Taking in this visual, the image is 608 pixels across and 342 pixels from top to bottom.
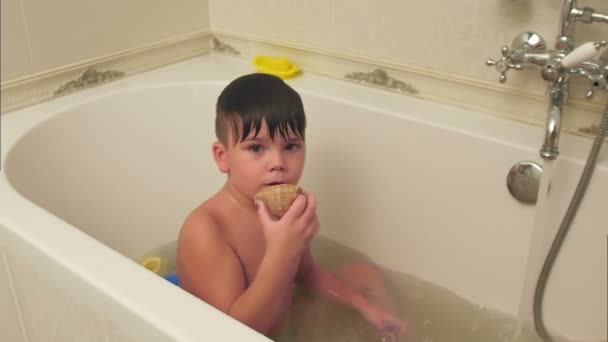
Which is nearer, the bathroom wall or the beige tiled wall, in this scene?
the bathroom wall

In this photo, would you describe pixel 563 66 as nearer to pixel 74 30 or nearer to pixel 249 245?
pixel 249 245

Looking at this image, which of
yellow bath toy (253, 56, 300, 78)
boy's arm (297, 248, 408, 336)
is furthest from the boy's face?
yellow bath toy (253, 56, 300, 78)

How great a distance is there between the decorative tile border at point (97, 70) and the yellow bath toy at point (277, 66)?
0.20 meters

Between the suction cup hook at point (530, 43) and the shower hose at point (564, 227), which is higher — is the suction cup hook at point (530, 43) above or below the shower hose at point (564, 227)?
above

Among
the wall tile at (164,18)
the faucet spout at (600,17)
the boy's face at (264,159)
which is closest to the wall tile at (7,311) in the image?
the boy's face at (264,159)

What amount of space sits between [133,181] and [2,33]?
1.21 ft

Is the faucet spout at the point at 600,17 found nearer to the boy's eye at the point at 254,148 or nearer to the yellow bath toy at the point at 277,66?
the boy's eye at the point at 254,148

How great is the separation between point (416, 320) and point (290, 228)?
37 centimetres

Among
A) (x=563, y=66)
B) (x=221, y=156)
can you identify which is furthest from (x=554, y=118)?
(x=221, y=156)

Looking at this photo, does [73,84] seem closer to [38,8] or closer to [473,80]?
[38,8]

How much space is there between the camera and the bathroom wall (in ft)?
3.42

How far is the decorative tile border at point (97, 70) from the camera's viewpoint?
1.18 meters

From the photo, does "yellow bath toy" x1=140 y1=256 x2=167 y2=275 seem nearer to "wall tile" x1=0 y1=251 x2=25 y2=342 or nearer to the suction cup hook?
"wall tile" x1=0 y1=251 x2=25 y2=342

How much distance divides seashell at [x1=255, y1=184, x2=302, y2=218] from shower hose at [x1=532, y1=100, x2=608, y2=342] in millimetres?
429
